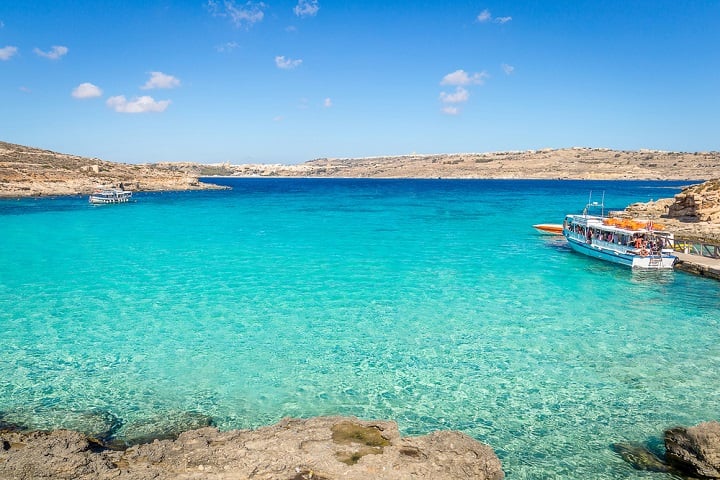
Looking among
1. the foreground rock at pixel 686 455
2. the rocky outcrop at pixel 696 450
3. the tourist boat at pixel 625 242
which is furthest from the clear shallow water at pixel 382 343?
the tourist boat at pixel 625 242

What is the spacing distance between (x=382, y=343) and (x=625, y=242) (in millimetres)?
20923

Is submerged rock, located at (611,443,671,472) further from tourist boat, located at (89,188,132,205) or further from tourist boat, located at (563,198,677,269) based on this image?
tourist boat, located at (89,188,132,205)

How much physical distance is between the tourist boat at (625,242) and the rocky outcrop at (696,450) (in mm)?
20680

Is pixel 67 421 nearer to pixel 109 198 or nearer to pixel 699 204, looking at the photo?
pixel 699 204

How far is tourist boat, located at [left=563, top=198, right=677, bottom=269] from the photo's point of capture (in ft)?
89.2

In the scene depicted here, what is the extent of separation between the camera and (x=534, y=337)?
1594 cm

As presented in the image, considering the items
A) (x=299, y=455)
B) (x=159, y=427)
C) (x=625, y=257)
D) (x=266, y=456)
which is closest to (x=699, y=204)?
(x=625, y=257)

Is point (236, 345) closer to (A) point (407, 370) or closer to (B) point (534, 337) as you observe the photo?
(A) point (407, 370)

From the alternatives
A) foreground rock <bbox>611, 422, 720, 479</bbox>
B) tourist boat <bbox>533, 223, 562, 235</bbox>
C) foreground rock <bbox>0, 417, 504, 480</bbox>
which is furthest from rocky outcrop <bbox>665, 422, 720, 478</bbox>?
tourist boat <bbox>533, 223, 562, 235</bbox>

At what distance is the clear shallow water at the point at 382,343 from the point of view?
10891 millimetres

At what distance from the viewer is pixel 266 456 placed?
812 centimetres

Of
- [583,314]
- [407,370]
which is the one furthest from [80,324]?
Answer: [583,314]

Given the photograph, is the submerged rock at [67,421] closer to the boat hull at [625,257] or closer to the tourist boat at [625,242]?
the boat hull at [625,257]

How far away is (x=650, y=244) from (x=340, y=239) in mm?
20480
